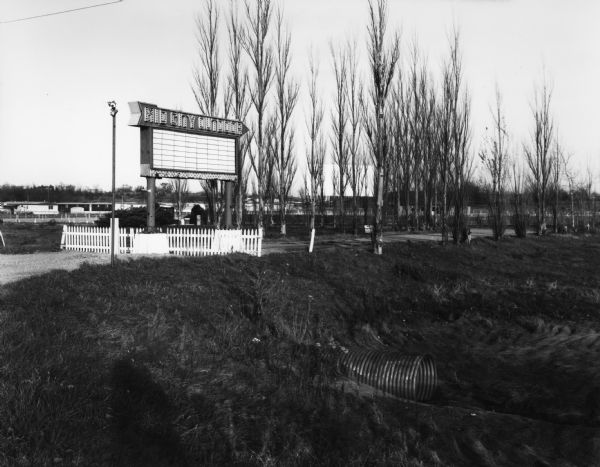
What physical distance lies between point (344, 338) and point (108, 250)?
856cm

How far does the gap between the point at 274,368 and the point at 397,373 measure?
5.92 feet

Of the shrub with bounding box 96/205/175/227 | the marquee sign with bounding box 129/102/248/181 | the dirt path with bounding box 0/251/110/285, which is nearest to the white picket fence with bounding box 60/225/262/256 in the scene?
the dirt path with bounding box 0/251/110/285

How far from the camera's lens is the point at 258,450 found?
5.04 m

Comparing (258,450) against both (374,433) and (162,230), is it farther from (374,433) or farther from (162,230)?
(162,230)

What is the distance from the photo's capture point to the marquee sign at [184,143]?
15141 mm

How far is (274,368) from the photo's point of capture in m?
7.63

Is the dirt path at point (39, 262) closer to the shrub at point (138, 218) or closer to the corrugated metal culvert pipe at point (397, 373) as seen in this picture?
the corrugated metal culvert pipe at point (397, 373)

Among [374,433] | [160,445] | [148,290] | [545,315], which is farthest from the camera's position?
[545,315]

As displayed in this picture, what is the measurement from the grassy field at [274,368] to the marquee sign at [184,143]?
385cm

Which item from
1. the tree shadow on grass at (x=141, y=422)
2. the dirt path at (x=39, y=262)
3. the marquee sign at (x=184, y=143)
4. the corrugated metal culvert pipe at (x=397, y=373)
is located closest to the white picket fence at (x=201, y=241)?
the dirt path at (x=39, y=262)

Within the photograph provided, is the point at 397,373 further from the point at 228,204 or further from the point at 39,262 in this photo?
the point at 228,204

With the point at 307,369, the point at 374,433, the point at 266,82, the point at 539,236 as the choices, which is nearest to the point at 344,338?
the point at 307,369

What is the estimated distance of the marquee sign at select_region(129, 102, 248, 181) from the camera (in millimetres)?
15141

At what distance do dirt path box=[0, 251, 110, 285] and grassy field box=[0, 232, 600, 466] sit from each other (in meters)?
1.05
